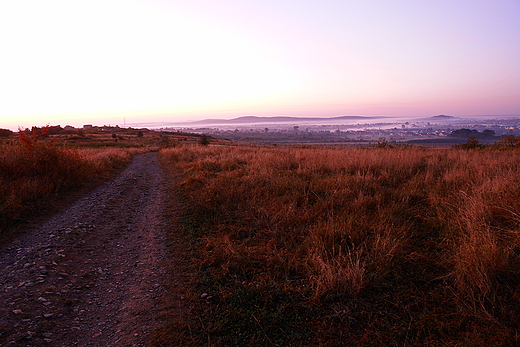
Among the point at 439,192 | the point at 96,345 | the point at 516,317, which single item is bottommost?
the point at 96,345

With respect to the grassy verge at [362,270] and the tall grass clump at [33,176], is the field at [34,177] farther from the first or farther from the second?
the grassy verge at [362,270]

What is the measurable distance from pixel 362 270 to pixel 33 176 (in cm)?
1049

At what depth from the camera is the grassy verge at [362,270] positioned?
257 centimetres

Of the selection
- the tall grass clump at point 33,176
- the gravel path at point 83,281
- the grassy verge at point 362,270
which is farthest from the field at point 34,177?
the grassy verge at point 362,270

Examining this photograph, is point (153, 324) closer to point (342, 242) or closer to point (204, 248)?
point (204, 248)

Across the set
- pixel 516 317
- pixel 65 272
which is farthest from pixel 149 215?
pixel 516 317

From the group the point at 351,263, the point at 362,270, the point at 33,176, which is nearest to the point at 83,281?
the point at 351,263

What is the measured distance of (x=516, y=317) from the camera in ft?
7.75

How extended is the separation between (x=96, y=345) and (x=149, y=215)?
14.9ft

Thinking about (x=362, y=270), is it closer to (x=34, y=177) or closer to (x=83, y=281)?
(x=83, y=281)

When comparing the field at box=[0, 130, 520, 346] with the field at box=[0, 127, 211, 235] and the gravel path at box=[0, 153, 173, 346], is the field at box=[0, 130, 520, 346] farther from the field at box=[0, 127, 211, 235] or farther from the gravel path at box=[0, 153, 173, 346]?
the gravel path at box=[0, 153, 173, 346]

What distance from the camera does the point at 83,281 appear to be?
3846mm

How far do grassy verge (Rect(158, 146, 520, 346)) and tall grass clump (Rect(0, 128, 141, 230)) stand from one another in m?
4.37

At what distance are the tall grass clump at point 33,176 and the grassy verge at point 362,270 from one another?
4366 millimetres
